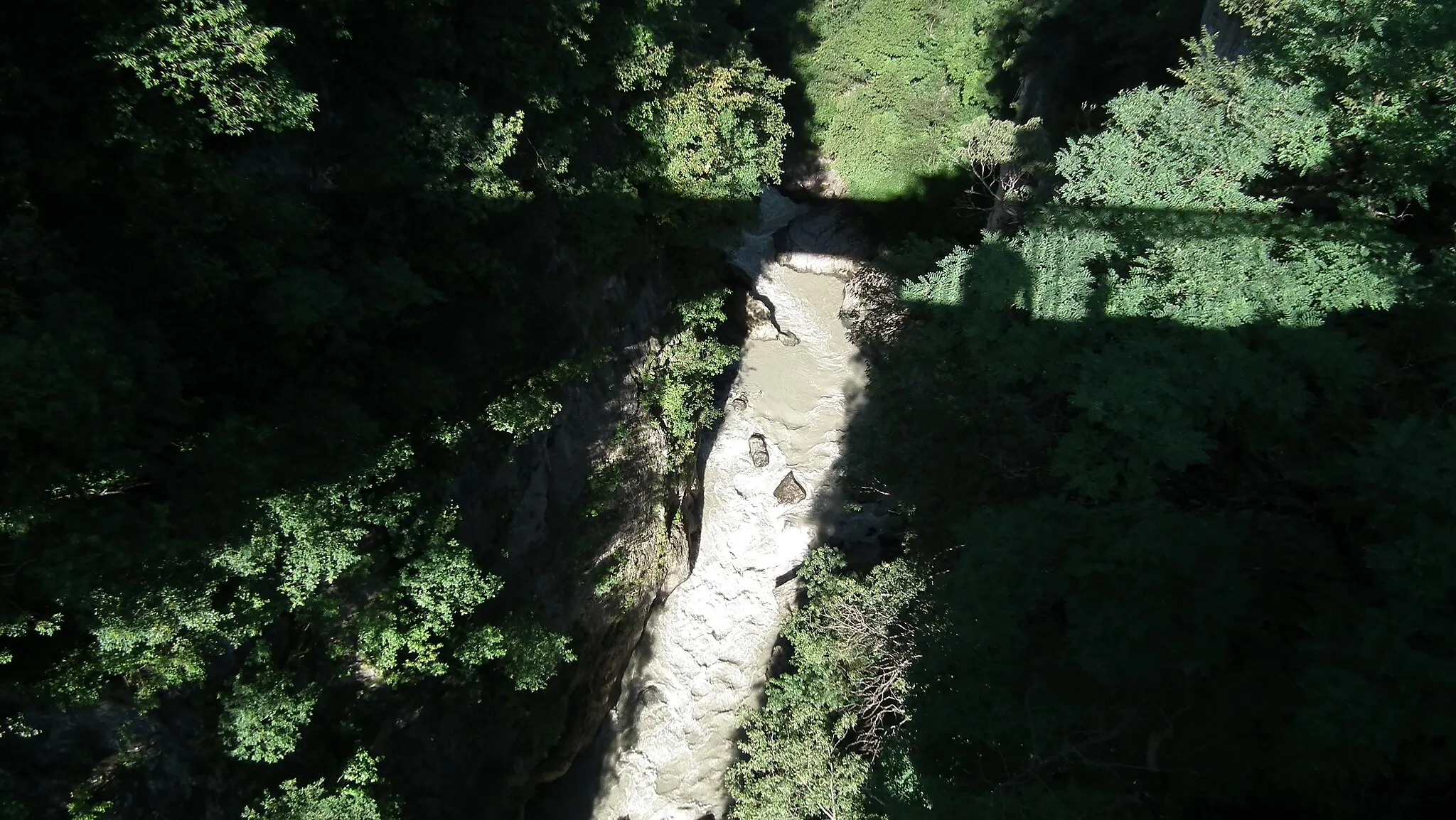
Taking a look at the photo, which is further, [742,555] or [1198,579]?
[742,555]

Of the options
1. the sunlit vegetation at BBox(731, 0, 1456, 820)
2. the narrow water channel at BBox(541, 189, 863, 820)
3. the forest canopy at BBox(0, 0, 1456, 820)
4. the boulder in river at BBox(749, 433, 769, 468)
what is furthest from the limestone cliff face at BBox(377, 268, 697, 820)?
the sunlit vegetation at BBox(731, 0, 1456, 820)

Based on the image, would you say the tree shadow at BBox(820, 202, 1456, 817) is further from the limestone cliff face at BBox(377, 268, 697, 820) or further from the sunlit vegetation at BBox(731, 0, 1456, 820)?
the limestone cliff face at BBox(377, 268, 697, 820)

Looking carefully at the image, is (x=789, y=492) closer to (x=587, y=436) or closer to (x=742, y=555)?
(x=742, y=555)

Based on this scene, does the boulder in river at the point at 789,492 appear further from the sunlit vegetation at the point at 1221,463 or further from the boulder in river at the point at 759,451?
the sunlit vegetation at the point at 1221,463

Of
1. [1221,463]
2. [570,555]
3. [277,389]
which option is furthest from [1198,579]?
[277,389]

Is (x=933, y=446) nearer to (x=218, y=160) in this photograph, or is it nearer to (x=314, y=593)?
(x=314, y=593)

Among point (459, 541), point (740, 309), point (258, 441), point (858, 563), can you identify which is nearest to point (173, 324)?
point (258, 441)

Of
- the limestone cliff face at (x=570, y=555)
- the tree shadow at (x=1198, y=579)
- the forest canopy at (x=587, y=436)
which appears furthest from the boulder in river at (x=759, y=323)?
the tree shadow at (x=1198, y=579)
